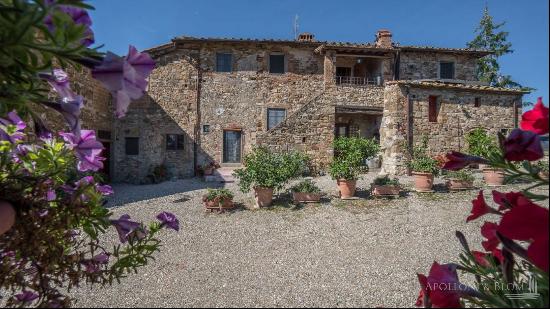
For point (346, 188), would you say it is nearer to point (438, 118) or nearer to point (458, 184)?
point (458, 184)

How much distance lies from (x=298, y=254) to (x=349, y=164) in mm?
4411

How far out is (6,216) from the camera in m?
0.85

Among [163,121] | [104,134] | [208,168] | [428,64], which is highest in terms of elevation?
[428,64]

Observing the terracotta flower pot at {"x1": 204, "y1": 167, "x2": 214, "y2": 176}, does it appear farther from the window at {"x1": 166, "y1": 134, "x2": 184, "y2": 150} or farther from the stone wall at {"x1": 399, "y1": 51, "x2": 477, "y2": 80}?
the stone wall at {"x1": 399, "y1": 51, "x2": 477, "y2": 80}

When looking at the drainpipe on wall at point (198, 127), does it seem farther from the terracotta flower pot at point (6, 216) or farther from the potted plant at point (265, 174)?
the terracotta flower pot at point (6, 216)

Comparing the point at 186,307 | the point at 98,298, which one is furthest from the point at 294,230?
the point at 98,298

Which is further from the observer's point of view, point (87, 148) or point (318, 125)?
point (318, 125)

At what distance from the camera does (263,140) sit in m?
13.0

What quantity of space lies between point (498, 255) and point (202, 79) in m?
14.7

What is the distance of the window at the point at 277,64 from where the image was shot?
1469cm

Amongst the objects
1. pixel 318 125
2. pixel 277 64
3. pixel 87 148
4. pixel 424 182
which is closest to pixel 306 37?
pixel 277 64

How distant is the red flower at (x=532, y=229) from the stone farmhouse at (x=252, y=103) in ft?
42.1

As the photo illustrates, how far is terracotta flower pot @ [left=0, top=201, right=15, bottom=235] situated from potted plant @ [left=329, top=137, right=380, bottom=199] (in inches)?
326

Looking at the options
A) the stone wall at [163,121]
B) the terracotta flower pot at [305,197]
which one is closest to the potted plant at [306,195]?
the terracotta flower pot at [305,197]
